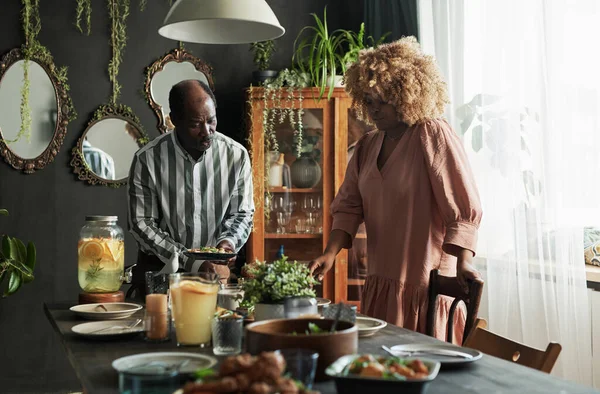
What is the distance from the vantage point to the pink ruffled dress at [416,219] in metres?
2.62

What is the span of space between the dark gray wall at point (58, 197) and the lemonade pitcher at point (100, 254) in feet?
6.88

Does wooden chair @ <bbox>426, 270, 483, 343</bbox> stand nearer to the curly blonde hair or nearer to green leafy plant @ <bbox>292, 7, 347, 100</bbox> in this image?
the curly blonde hair

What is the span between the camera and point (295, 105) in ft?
15.1

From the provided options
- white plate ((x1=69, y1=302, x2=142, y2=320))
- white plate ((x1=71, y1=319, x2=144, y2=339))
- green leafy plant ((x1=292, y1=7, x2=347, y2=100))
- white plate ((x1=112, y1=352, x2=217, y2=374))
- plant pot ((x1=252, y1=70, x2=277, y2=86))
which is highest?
green leafy plant ((x1=292, y1=7, x2=347, y2=100))

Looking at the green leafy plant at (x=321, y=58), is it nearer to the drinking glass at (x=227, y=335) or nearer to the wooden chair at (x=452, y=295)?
the wooden chair at (x=452, y=295)

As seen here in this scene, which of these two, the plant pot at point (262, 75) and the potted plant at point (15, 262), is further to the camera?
the plant pot at point (262, 75)

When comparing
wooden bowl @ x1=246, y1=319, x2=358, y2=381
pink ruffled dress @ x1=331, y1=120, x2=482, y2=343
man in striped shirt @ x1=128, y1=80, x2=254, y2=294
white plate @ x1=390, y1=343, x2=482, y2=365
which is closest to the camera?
wooden bowl @ x1=246, y1=319, x2=358, y2=381

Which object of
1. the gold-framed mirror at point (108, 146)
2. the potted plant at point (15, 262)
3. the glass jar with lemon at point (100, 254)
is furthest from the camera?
the gold-framed mirror at point (108, 146)

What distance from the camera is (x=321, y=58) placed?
15.3ft

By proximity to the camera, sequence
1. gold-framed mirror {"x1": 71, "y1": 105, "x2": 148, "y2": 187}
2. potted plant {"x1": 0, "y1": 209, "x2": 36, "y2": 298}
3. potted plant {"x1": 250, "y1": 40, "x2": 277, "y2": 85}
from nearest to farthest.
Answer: potted plant {"x1": 0, "y1": 209, "x2": 36, "y2": 298}
gold-framed mirror {"x1": 71, "y1": 105, "x2": 148, "y2": 187}
potted plant {"x1": 250, "y1": 40, "x2": 277, "y2": 85}

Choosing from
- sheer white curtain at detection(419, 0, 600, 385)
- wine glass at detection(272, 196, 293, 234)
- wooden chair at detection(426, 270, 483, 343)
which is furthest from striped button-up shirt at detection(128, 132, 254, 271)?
wine glass at detection(272, 196, 293, 234)

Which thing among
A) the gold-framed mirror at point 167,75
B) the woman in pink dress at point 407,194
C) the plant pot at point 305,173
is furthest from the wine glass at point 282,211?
the woman in pink dress at point 407,194

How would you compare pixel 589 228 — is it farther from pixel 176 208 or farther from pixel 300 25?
pixel 300 25

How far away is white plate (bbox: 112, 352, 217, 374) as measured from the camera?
4.78 ft
